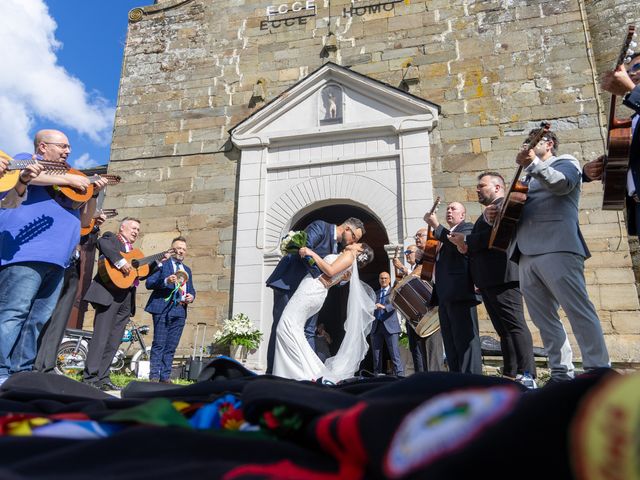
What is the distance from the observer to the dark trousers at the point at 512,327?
356cm

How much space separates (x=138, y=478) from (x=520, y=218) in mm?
3330

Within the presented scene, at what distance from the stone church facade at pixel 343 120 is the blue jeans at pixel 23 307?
4071 mm

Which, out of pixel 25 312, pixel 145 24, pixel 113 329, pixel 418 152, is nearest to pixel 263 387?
pixel 25 312

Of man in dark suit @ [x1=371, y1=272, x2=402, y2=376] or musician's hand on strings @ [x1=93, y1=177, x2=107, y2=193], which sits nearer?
musician's hand on strings @ [x1=93, y1=177, x2=107, y2=193]

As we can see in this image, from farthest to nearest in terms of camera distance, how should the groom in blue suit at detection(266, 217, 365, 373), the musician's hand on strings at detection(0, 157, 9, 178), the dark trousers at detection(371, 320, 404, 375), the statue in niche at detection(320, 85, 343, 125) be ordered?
the statue in niche at detection(320, 85, 343, 125) → the dark trousers at detection(371, 320, 404, 375) → the groom in blue suit at detection(266, 217, 365, 373) → the musician's hand on strings at detection(0, 157, 9, 178)

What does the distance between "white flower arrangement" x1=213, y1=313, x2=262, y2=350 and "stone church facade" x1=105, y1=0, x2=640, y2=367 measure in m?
0.32

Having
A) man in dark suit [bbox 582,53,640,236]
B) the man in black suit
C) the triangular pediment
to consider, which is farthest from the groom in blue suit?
the triangular pediment

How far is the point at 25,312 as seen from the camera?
3096 millimetres

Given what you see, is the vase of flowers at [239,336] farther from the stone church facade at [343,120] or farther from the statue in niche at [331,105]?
the statue in niche at [331,105]

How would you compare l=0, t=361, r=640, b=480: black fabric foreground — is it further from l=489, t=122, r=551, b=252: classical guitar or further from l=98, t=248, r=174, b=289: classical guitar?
l=98, t=248, r=174, b=289: classical guitar

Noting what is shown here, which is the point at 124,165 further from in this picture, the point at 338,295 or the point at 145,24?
the point at 338,295

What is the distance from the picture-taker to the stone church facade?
Answer: 7.39m

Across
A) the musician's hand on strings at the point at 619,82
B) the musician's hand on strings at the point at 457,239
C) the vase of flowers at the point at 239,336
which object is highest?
the musician's hand on strings at the point at 619,82

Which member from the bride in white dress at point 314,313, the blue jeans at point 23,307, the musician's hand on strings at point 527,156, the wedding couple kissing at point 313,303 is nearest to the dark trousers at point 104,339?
the blue jeans at point 23,307
